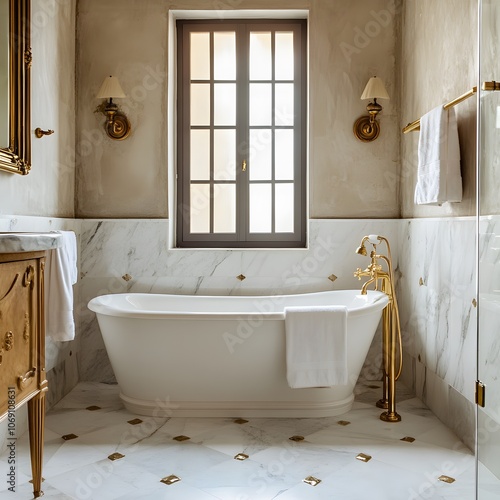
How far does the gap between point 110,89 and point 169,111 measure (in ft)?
1.35

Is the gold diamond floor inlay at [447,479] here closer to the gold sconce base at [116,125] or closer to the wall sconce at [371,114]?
the wall sconce at [371,114]

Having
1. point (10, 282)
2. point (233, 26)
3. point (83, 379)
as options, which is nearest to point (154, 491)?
point (10, 282)

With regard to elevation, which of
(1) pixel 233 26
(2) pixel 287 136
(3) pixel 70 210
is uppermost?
(1) pixel 233 26

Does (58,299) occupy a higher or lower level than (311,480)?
higher

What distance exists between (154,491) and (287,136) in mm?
2566

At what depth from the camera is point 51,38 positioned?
3.38m

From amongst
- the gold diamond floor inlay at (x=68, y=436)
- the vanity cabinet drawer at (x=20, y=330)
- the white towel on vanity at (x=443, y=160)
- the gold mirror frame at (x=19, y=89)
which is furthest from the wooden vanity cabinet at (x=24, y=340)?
the white towel on vanity at (x=443, y=160)

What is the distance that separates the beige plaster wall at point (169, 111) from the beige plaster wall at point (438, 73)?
0.53 feet

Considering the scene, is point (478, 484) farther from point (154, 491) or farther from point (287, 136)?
point (287, 136)

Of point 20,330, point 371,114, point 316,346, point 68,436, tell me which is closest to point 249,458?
point 316,346

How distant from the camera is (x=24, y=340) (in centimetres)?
196

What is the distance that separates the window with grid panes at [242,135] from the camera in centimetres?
404

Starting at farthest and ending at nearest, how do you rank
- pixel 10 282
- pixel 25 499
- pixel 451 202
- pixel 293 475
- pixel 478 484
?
pixel 451 202
pixel 293 475
pixel 25 499
pixel 10 282
pixel 478 484

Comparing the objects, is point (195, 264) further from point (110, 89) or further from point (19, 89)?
point (19, 89)
